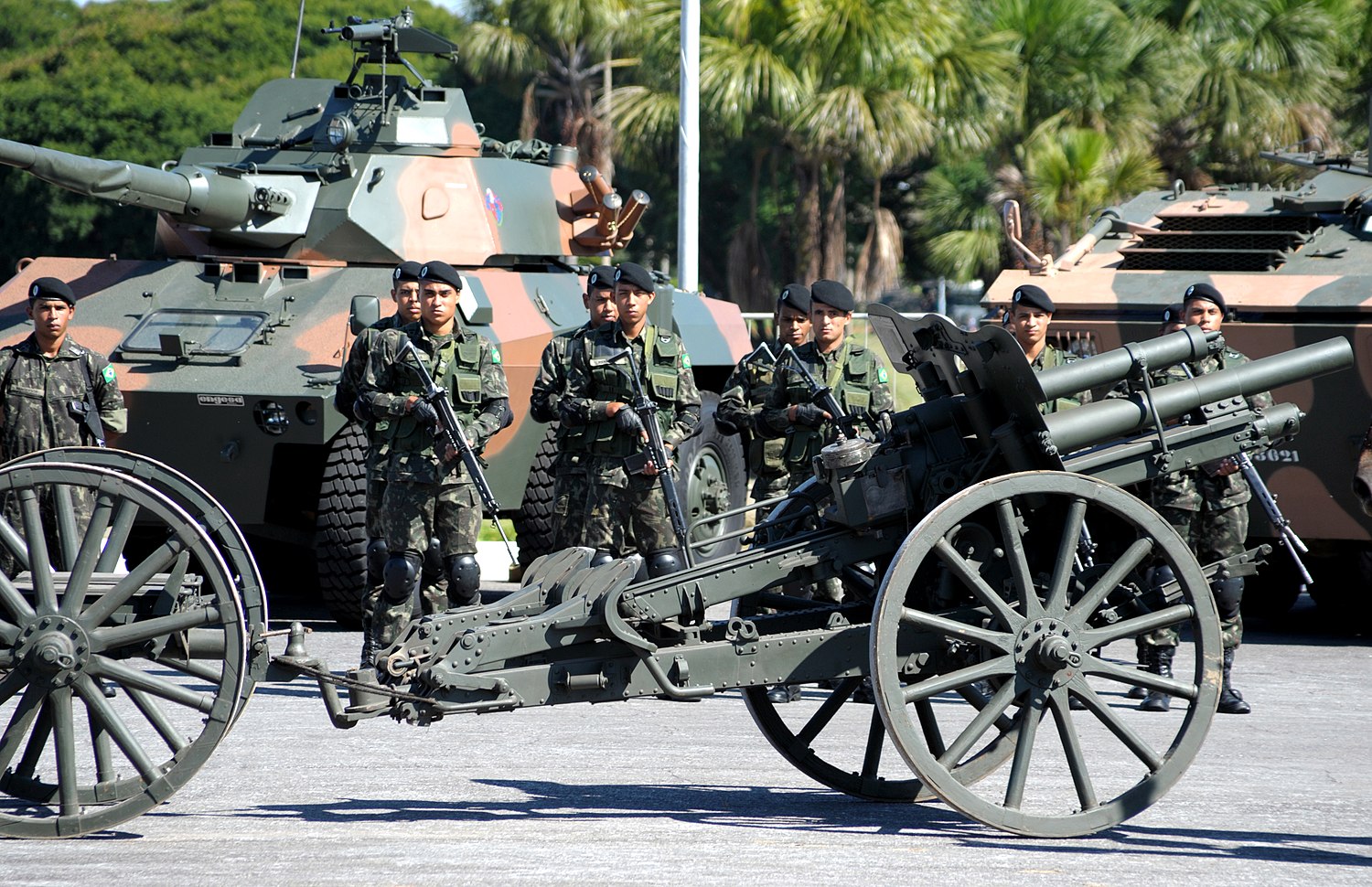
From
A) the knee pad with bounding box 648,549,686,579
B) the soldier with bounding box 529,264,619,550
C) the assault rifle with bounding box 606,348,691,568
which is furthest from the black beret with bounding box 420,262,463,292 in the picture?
the knee pad with bounding box 648,549,686,579

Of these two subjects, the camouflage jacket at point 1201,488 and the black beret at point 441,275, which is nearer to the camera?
the black beret at point 441,275

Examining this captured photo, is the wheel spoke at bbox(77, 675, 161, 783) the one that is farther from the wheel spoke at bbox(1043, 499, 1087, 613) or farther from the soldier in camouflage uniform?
the soldier in camouflage uniform

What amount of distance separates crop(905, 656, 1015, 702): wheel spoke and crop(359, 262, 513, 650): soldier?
2.99 m

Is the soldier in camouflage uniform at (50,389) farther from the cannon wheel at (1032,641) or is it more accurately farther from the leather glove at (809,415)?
the cannon wheel at (1032,641)

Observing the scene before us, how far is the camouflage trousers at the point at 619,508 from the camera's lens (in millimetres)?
8352

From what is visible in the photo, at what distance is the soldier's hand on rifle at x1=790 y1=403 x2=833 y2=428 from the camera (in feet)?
27.9

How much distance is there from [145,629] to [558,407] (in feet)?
11.1

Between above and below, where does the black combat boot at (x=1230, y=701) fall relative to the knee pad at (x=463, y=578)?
below

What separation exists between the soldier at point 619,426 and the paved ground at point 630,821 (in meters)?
0.96

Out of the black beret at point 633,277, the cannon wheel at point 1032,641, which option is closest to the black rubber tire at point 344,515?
the black beret at point 633,277

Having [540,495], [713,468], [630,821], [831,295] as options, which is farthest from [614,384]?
[713,468]

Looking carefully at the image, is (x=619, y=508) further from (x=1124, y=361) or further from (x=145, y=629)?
(x=145, y=629)

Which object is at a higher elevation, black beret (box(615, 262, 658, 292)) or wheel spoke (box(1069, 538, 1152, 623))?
black beret (box(615, 262, 658, 292))

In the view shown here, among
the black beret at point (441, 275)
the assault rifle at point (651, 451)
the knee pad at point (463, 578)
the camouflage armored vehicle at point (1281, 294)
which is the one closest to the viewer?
the black beret at point (441, 275)
